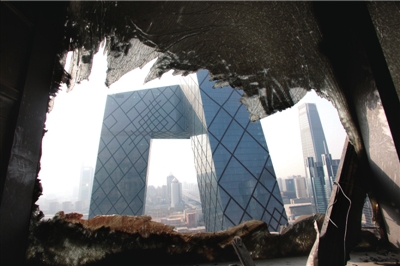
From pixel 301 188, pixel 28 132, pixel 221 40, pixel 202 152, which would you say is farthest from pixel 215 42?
pixel 301 188

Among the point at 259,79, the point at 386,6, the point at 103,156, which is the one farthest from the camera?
the point at 103,156

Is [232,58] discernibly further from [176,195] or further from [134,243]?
[176,195]

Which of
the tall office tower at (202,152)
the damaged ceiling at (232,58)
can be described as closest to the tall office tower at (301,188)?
the tall office tower at (202,152)

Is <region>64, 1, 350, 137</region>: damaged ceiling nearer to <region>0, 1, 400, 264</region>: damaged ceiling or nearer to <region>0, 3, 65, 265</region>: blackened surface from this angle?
<region>0, 1, 400, 264</region>: damaged ceiling

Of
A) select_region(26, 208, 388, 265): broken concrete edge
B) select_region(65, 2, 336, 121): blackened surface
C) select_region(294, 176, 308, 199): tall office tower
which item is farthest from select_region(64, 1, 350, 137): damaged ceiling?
select_region(294, 176, 308, 199): tall office tower

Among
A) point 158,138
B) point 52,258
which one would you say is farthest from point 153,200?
point 52,258

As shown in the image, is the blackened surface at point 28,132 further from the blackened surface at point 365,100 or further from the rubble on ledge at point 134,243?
the blackened surface at point 365,100

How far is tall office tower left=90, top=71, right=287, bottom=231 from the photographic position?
13.7m

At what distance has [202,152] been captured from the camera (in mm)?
16359

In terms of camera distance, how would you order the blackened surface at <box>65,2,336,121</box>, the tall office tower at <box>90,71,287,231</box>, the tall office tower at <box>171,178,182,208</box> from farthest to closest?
the tall office tower at <box>171,178,182,208</box> → the tall office tower at <box>90,71,287,231</box> → the blackened surface at <box>65,2,336,121</box>

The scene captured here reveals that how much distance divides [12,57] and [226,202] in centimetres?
1342

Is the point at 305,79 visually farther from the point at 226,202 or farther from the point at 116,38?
the point at 226,202

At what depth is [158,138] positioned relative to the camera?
24.3 meters

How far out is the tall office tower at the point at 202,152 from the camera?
13.7 metres
